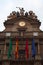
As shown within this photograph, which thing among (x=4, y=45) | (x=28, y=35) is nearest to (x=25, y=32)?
(x=28, y=35)

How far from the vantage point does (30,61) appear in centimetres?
4406

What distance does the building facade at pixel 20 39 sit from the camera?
44.2m

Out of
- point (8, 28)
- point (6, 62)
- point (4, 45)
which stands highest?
point (8, 28)

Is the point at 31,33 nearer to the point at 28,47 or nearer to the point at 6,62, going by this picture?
the point at 28,47

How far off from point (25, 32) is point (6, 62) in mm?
6222

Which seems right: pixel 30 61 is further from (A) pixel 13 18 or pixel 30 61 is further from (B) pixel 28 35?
(A) pixel 13 18

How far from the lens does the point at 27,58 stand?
44156 millimetres

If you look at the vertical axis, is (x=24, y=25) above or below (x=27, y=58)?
above

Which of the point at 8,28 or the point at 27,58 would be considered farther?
the point at 8,28

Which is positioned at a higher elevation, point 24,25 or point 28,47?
point 24,25

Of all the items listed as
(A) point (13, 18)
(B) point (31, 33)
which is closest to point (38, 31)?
(B) point (31, 33)

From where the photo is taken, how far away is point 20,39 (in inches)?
1815

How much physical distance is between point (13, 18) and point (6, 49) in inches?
216

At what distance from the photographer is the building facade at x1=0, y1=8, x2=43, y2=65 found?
44.2 m
